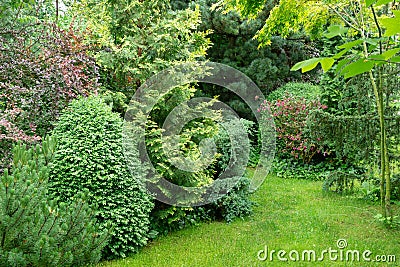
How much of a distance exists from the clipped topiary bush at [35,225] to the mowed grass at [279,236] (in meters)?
0.75

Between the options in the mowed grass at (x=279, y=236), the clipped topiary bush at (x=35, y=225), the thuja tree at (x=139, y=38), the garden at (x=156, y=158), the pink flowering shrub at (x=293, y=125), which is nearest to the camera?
the clipped topiary bush at (x=35, y=225)

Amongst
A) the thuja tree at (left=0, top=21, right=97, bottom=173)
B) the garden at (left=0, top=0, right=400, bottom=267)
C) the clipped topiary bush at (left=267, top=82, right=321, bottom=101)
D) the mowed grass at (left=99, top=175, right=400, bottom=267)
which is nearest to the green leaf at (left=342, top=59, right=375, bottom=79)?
the garden at (left=0, top=0, right=400, bottom=267)

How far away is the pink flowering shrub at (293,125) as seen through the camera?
8.95 m

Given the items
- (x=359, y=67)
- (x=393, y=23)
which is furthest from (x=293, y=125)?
(x=393, y=23)

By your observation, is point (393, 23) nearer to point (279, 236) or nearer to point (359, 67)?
point (359, 67)

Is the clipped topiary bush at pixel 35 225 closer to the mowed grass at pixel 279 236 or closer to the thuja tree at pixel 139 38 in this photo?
the mowed grass at pixel 279 236

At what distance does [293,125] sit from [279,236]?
4889 mm

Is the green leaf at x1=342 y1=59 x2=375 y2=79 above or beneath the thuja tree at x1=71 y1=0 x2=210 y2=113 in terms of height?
above

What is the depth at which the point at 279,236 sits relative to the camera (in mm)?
4660

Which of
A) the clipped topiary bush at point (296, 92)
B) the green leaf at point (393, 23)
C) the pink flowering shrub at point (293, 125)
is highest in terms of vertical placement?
the green leaf at point (393, 23)

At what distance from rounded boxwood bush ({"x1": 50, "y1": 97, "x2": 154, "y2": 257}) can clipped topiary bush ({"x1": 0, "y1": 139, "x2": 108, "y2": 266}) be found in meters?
0.55

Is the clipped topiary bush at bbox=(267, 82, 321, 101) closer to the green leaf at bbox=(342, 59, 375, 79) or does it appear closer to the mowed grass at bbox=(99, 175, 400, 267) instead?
the mowed grass at bbox=(99, 175, 400, 267)

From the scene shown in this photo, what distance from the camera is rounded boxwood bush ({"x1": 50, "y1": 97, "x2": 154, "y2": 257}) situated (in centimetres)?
393

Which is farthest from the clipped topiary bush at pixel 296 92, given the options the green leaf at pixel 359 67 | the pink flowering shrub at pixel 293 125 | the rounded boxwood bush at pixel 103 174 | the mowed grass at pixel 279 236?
the green leaf at pixel 359 67
